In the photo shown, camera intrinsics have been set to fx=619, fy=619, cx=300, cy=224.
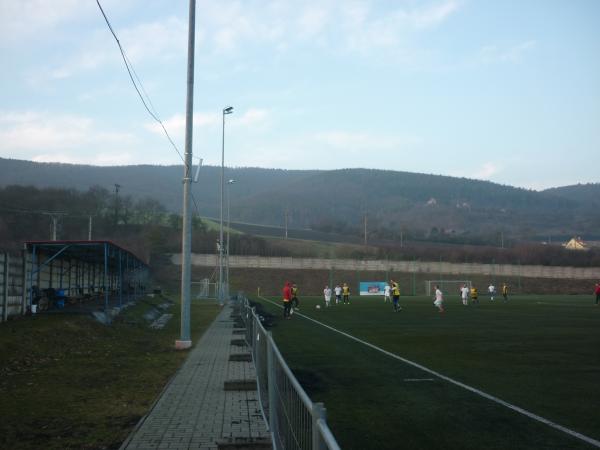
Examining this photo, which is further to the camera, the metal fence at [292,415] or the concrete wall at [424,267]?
the concrete wall at [424,267]

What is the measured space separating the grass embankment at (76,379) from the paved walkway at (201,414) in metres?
0.29

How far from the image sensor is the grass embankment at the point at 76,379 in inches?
301

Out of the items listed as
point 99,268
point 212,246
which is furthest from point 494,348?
point 212,246

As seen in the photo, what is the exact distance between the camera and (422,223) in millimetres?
175250

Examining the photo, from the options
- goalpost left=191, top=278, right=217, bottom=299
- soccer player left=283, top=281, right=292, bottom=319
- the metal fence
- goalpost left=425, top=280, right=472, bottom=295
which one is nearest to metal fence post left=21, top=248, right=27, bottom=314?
soccer player left=283, top=281, right=292, bottom=319

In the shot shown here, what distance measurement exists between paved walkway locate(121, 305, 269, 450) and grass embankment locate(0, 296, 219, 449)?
289 mm

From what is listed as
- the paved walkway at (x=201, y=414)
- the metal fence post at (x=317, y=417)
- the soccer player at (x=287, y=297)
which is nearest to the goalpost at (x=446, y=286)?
the soccer player at (x=287, y=297)

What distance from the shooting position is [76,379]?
11750 millimetres

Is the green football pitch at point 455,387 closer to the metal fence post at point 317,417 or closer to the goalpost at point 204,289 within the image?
the metal fence post at point 317,417

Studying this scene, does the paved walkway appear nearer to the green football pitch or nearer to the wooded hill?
the green football pitch

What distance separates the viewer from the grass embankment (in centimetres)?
764

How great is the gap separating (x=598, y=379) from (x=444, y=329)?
1157cm

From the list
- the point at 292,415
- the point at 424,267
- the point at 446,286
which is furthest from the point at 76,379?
the point at 424,267

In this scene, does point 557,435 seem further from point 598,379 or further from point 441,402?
point 598,379
